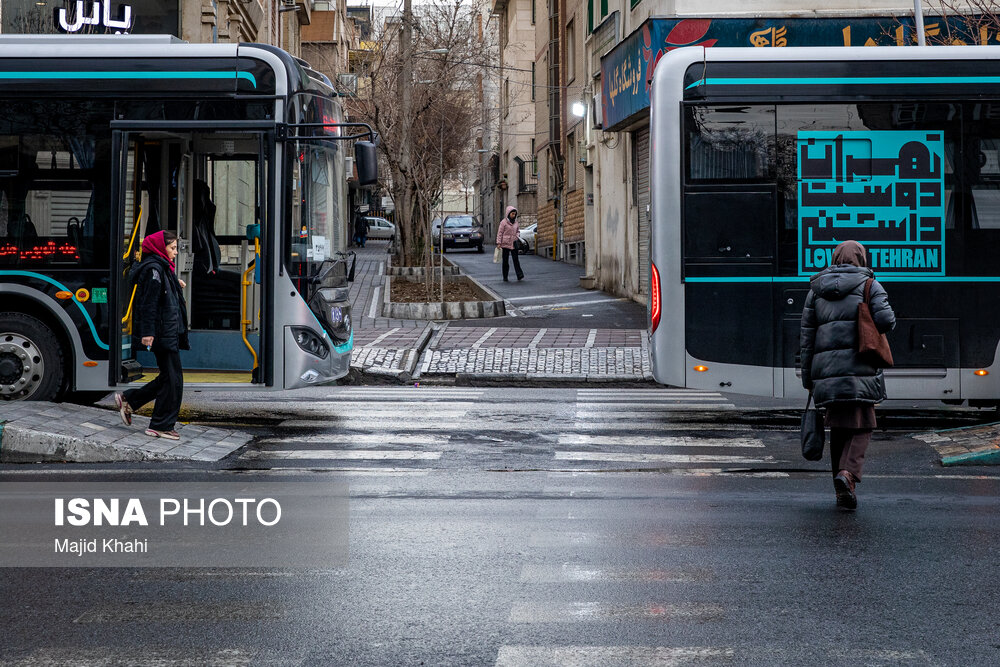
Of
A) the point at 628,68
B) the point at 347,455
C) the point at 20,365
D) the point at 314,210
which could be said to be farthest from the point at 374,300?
the point at 347,455

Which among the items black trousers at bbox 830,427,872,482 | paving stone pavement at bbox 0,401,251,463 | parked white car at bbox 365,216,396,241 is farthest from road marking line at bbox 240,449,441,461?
parked white car at bbox 365,216,396,241

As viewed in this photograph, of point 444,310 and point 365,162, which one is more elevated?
point 365,162

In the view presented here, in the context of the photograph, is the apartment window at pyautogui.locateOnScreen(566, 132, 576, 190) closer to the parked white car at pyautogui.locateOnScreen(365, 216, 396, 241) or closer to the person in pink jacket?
the person in pink jacket

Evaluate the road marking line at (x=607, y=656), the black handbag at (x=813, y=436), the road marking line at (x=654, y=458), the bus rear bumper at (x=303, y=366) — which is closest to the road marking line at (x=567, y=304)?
the bus rear bumper at (x=303, y=366)

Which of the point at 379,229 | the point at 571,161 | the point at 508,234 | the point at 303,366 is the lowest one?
the point at 303,366

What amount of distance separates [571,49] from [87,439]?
32865mm

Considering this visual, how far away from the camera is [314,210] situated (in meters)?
11.8

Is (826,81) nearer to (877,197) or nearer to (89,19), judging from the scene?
(877,197)

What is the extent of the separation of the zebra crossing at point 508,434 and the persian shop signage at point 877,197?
1981mm

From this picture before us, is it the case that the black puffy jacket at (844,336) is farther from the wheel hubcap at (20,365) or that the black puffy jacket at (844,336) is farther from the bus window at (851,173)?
the wheel hubcap at (20,365)

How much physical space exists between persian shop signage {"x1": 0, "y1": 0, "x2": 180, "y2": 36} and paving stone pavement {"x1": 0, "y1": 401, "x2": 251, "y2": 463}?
12380 mm

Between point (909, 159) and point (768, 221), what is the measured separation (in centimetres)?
137

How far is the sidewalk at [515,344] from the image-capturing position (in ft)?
51.6

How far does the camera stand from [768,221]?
11.1 m
